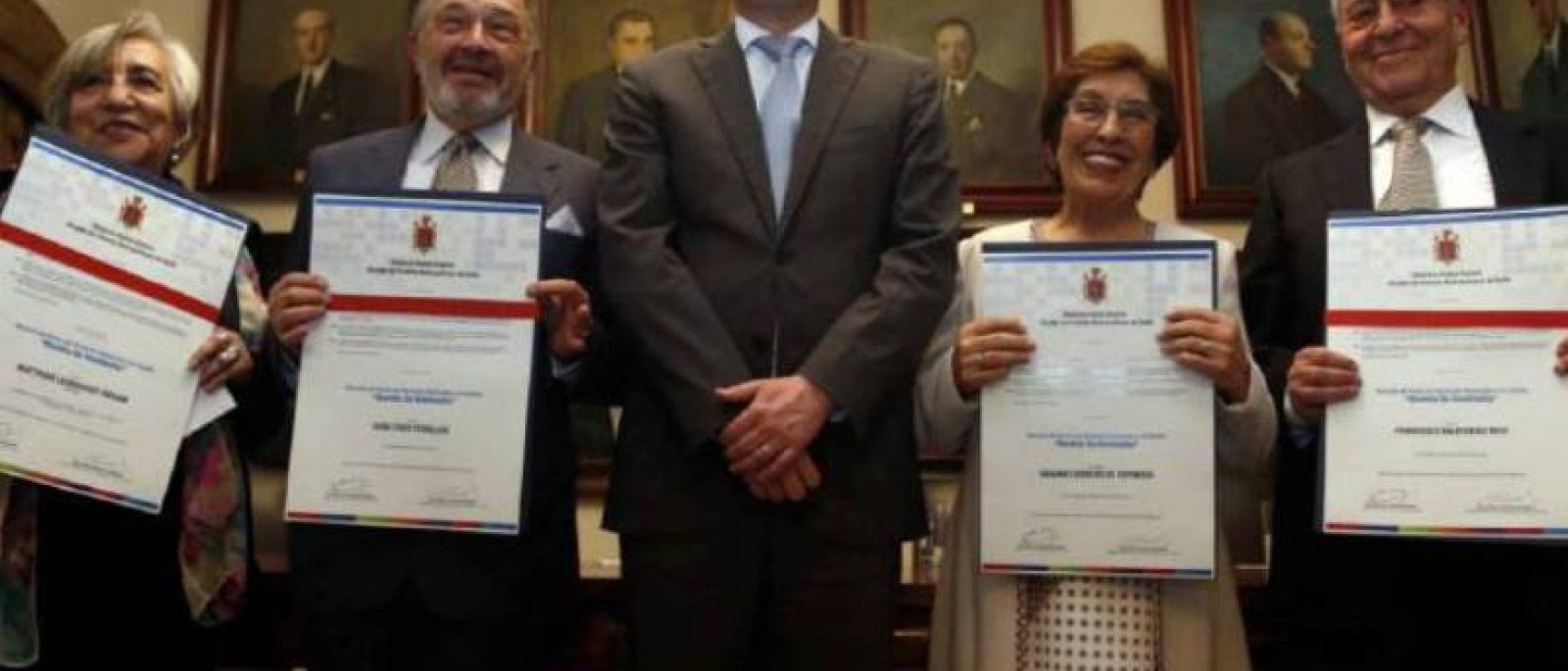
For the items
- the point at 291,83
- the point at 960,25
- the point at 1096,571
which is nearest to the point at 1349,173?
the point at 1096,571

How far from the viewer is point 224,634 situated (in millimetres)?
2223

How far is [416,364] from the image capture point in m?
2.10

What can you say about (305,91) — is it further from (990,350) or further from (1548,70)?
(1548,70)

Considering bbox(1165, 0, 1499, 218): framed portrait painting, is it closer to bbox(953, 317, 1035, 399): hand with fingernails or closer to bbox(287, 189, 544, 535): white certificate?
bbox(953, 317, 1035, 399): hand with fingernails

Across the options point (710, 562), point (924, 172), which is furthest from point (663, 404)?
point (924, 172)

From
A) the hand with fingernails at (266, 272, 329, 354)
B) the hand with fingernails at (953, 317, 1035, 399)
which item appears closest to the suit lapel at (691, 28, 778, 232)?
the hand with fingernails at (953, 317, 1035, 399)

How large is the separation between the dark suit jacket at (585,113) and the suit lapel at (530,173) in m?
1.93

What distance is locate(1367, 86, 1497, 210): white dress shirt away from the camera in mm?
2275

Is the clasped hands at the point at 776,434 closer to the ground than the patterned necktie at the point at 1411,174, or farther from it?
closer to the ground

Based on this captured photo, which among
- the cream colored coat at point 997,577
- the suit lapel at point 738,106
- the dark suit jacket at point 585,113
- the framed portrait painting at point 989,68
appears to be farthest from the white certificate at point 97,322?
the framed portrait painting at point 989,68

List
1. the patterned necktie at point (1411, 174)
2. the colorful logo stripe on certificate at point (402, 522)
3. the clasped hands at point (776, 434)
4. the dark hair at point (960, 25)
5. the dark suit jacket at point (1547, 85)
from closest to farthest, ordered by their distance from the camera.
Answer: the clasped hands at point (776, 434), the colorful logo stripe on certificate at point (402, 522), the patterned necktie at point (1411, 174), the dark suit jacket at point (1547, 85), the dark hair at point (960, 25)

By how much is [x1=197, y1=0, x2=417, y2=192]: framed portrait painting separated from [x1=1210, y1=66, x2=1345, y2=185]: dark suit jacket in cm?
250

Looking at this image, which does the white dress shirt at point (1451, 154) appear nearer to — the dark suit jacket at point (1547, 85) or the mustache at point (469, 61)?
the mustache at point (469, 61)

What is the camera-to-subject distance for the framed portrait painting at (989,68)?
4246 mm
